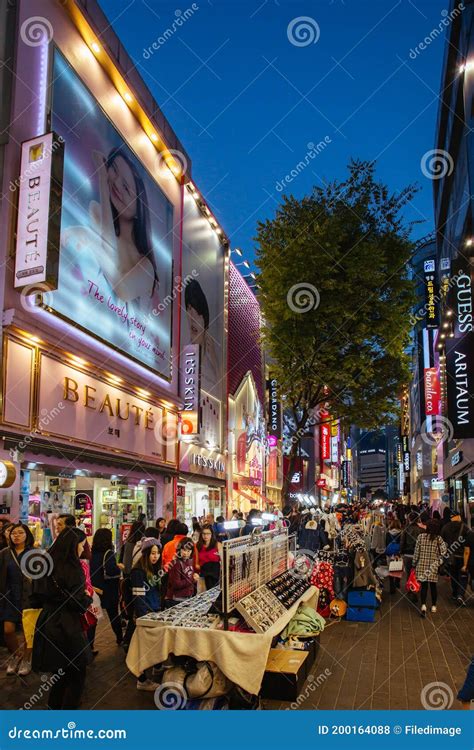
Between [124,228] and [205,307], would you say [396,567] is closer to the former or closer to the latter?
[124,228]

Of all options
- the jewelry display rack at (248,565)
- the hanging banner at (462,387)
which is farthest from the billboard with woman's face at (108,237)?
the hanging banner at (462,387)

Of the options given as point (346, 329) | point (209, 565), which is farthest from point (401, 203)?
point (209, 565)

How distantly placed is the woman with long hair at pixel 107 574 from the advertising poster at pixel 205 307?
41.2 ft

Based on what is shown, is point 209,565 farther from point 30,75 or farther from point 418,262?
point 418,262

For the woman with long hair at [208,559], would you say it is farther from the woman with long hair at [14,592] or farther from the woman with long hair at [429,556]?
the woman with long hair at [429,556]

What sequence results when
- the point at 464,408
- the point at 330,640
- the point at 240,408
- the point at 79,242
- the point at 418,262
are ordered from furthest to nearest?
the point at 418,262
the point at 240,408
the point at 464,408
the point at 79,242
the point at 330,640

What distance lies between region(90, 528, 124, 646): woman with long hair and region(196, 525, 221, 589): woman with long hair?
58.9 inches

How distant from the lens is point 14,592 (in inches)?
293

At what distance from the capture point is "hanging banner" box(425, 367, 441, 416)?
38344 mm

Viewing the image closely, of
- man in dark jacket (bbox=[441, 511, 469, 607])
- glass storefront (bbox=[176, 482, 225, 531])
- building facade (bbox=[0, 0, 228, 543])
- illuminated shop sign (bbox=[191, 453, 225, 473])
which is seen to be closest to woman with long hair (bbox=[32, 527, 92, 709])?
building facade (bbox=[0, 0, 228, 543])

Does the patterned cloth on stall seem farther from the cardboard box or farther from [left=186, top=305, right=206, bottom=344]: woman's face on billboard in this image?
[left=186, top=305, right=206, bottom=344]: woman's face on billboard

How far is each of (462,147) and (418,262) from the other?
46432mm

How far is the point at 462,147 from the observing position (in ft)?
92.5

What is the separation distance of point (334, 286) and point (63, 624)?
14820 mm
